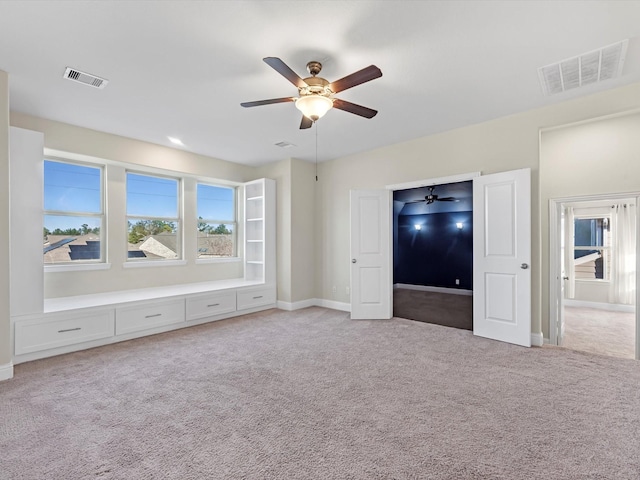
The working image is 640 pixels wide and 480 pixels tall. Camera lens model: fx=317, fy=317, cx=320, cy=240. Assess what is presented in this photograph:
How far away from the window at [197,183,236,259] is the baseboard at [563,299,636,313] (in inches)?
260

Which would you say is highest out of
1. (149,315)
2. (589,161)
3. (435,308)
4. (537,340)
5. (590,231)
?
(589,161)

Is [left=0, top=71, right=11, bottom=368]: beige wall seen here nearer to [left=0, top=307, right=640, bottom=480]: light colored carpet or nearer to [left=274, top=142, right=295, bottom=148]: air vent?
[left=0, top=307, right=640, bottom=480]: light colored carpet

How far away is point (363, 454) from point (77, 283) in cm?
441

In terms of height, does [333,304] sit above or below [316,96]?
below

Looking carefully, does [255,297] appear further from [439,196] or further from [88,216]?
[439,196]

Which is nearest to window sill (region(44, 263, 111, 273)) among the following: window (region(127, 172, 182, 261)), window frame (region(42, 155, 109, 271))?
window frame (region(42, 155, 109, 271))

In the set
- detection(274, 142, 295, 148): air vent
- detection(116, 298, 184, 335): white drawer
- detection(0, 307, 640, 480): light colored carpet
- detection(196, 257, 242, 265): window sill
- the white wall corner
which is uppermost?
detection(274, 142, 295, 148): air vent

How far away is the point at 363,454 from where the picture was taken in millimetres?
1879

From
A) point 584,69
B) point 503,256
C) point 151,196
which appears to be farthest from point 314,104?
point 151,196

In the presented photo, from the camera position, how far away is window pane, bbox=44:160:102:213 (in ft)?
14.1

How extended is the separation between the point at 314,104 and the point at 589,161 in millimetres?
3821

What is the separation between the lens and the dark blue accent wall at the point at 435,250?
27.5 feet

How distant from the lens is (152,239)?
5.25 metres

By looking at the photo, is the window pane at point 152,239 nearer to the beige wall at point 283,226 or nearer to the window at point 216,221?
the window at point 216,221
